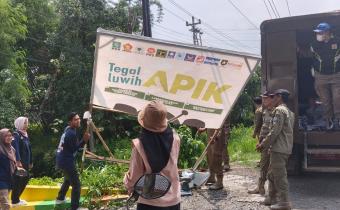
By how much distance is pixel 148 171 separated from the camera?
336 centimetres

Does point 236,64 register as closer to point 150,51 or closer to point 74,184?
point 150,51

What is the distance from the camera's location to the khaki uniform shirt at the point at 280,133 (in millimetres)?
6141

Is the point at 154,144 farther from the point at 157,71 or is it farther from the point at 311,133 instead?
the point at 311,133

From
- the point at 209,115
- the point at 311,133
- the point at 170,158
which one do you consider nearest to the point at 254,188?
the point at 311,133

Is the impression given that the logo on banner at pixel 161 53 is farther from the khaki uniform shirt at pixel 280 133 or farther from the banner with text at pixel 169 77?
the khaki uniform shirt at pixel 280 133

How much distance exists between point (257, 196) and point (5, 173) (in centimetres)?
390

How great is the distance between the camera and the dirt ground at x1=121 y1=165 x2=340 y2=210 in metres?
6.89

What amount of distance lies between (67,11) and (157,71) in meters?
12.0

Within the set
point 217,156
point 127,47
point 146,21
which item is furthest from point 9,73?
point 217,156

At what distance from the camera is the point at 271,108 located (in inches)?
259

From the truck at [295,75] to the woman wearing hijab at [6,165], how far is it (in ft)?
15.0

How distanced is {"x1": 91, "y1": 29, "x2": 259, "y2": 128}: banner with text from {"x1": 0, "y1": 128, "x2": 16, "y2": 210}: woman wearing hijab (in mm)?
1385

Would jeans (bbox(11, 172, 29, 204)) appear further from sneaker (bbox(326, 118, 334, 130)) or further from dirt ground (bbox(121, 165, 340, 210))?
sneaker (bbox(326, 118, 334, 130))

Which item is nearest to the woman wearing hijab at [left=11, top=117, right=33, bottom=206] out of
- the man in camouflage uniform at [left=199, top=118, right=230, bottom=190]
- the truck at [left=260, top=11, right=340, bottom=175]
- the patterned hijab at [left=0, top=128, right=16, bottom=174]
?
the patterned hijab at [left=0, top=128, right=16, bottom=174]
